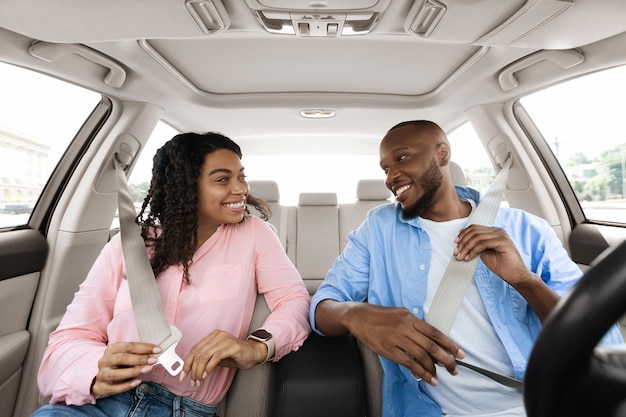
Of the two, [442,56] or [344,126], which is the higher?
[442,56]

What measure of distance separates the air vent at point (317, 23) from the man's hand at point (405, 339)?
1052mm

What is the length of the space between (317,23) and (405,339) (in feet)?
3.84

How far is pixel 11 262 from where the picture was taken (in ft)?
5.77

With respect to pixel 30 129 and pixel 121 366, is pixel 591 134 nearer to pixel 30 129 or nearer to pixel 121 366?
pixel 121 366

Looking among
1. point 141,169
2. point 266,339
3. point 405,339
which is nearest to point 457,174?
point 405,339

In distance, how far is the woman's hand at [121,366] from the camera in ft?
3.30

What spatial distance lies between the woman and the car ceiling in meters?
0.50

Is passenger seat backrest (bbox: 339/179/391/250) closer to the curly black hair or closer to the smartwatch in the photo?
the curly black hair

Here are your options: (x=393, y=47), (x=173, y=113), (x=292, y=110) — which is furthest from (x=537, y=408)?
(x=173, y=113)

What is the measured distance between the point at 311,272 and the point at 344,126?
4.33 ft

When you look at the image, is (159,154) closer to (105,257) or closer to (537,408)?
(105,257)

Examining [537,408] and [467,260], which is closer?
[537,408]

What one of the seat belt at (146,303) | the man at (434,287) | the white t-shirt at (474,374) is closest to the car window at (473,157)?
the man at (434,287)

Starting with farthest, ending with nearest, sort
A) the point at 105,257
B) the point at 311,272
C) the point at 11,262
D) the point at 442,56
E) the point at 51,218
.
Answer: the point at 311,272, the point at 51,218, the point at 442,56, the point at 11,262, the point at 105,257
